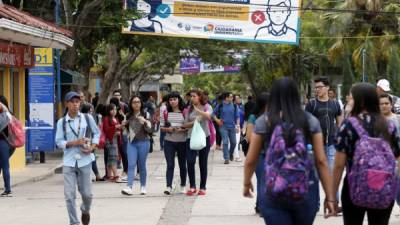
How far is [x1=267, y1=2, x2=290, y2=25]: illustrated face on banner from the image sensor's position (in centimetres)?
2297

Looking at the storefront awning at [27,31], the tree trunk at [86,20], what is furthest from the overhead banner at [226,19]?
the storefront awning at [27,31]

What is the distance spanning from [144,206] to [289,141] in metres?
6.19

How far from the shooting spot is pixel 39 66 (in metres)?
19.9

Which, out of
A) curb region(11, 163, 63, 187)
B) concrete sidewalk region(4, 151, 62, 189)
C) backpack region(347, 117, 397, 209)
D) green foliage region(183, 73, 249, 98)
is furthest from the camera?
green foliage region(183, 73, 249, 98)

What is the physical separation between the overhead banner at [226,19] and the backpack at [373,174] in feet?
56.3

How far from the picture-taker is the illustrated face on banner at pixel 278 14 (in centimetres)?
2297

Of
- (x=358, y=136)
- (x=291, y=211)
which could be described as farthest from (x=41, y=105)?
(x=291, y=211)

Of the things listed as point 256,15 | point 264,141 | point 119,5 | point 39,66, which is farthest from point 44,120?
point 264,141

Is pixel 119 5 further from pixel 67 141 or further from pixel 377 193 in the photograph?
pixel 377 193

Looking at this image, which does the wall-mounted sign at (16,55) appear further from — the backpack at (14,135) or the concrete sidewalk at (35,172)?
the backpack at (14,135)

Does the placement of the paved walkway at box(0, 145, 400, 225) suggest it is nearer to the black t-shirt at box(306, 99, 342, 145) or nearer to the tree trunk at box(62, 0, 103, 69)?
the black t-shirt at box(306, 99, 342, 145)

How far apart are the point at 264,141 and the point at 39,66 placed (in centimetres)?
1505

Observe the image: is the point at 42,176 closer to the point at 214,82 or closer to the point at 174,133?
the point at 174,133

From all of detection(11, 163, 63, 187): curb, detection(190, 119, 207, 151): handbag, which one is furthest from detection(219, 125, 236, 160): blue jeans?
detection(190, 119, 207, 151): handbag
